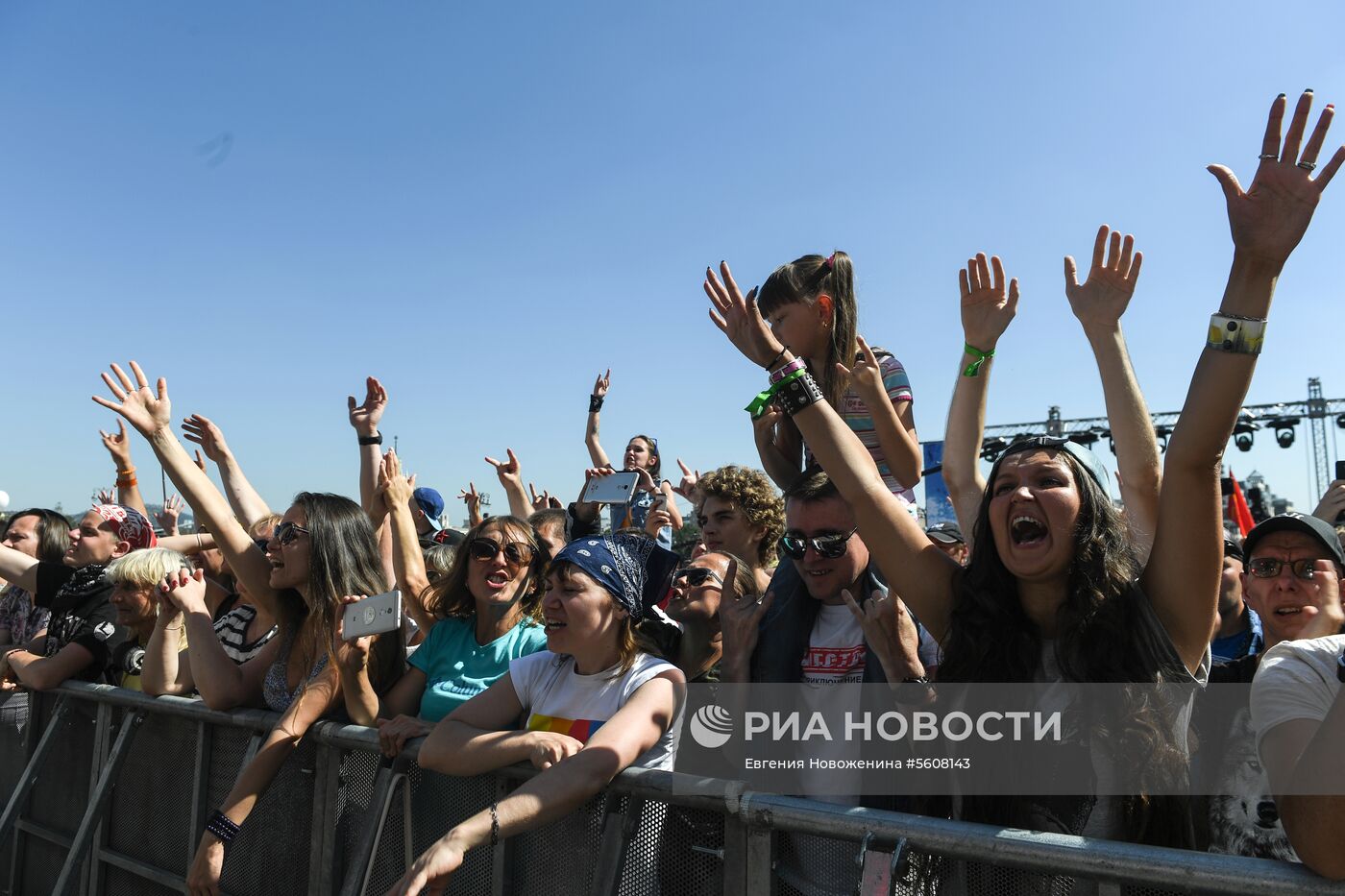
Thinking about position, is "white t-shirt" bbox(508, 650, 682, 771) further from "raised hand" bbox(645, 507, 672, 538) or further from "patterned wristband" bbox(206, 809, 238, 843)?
"raised hand" bbox(645, 507, 672, 538)

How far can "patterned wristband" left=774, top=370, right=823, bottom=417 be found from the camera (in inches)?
99.8

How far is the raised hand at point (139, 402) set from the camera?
4570 millimetres

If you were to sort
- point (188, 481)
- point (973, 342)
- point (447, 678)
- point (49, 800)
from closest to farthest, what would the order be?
point (973, 342)
point (447, 678)
point (188, 481)
point (49, 800)

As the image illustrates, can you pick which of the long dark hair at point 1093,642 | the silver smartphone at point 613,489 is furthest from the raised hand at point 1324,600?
the silver smartphone at point 613,489

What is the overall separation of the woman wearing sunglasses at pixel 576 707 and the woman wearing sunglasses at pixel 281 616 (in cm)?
83

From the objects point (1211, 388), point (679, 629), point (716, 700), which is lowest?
point (716, 700)

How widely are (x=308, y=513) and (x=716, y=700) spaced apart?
6.60 ft

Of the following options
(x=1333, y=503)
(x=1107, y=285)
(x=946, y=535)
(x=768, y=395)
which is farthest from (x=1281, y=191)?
(x=946, y=535)

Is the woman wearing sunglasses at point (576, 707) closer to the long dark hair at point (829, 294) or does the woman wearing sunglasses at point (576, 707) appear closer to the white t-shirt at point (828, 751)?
the white t-shirt at point (828, 751)

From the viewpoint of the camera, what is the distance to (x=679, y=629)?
344cm

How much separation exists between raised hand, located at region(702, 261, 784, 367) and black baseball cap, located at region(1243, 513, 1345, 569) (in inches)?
60.4

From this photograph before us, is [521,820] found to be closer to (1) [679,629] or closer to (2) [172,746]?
(1) [679,629]

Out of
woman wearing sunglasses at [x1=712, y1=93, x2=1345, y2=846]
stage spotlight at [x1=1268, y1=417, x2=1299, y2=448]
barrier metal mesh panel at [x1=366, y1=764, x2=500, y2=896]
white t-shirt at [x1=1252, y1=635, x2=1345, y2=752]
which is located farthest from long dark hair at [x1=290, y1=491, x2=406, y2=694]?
stage spotlight at [x1=1268, y1=417, x2=1299, y2=448]

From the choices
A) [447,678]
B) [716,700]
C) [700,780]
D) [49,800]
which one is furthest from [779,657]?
[49,800]
